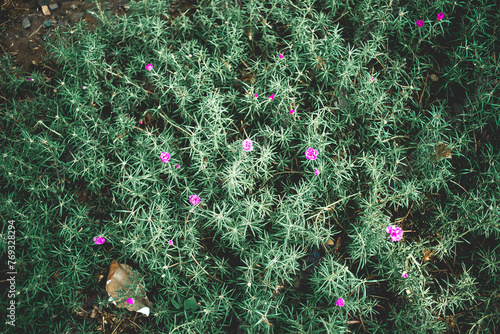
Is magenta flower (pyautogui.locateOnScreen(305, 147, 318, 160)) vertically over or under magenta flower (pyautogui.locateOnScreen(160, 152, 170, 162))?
under

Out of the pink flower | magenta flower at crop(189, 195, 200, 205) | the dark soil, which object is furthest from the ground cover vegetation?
the dark soil

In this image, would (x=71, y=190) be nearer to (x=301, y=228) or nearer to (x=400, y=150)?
(x=301, y=228)

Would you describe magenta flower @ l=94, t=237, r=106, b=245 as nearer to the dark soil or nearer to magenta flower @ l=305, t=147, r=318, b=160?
magenta flower @ l=305, t=147, r=318, b=160

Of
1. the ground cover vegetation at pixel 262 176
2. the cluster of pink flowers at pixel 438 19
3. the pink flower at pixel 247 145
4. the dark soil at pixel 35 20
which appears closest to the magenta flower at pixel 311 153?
the ground cover vegetation at pixel 262 176

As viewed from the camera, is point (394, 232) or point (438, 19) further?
point (438, 19)

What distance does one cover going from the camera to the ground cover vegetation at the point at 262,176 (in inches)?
119

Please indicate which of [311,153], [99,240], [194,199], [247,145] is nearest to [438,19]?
[311,153]

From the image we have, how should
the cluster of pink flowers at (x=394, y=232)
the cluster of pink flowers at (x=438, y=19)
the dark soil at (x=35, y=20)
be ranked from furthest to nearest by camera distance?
the dark soil at (x=35, y=20) < the cluster of pink flowers at (x=438, y=19) < the cluster of pink flowers at (x=394, y=232)

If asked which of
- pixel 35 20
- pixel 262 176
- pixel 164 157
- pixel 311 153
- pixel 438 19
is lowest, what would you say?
pixel 262 176

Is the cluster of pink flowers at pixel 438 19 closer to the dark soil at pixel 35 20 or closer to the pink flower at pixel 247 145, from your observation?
the pink flower at pixel 247 145

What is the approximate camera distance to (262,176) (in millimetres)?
3256

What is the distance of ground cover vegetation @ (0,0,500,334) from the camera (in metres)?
3.02

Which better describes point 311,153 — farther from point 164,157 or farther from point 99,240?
point 99,240

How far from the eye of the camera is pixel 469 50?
11.9ft
